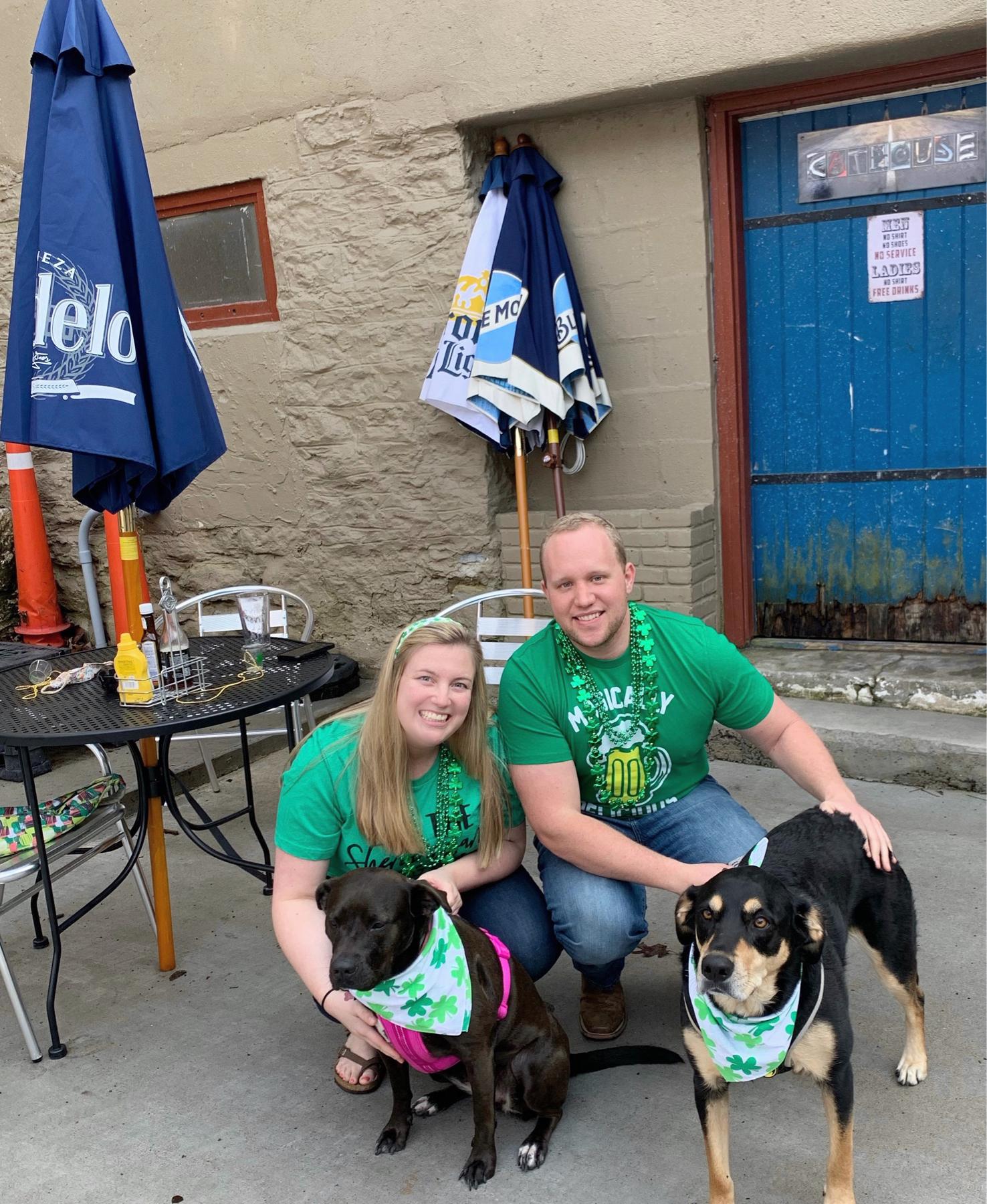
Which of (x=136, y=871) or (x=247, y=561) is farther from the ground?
(x=247, y=561)

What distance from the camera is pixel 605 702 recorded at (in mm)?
2602

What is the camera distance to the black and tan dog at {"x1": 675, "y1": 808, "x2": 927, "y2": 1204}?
6.30 ft

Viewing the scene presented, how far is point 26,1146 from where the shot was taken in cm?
250

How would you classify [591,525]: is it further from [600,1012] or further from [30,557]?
[30,557]

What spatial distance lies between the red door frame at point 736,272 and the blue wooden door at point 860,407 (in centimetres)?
6

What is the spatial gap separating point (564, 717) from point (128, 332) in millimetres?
1663

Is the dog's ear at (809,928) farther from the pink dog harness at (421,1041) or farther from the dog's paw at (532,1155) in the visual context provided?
the dog's paw at (532,1155)

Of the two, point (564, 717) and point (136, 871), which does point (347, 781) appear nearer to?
point (564, 717)

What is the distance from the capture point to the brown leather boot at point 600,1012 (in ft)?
9.01

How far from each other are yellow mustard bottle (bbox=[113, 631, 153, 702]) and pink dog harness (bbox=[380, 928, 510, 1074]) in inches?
48.6

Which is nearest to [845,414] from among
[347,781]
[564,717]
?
[564,717]

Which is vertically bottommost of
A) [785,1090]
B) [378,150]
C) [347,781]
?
[785,1090]

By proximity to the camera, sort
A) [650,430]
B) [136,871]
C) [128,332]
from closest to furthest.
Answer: [128,332] → [136,871] → [650,430]

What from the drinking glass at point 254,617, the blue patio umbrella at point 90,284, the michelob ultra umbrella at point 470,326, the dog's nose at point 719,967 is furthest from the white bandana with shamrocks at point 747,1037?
the michelob ultra umbrella at point 470,326
